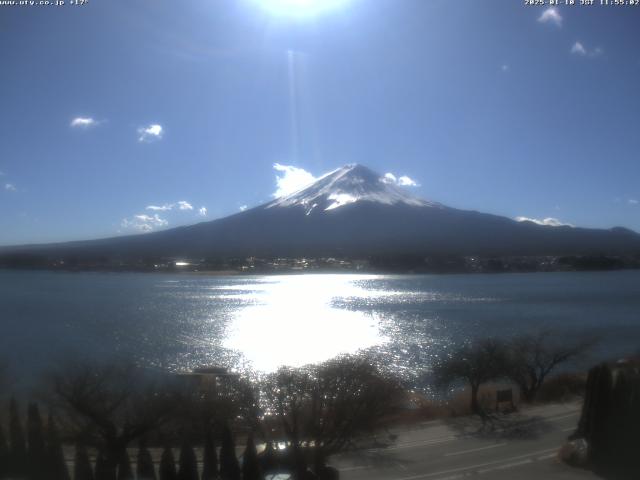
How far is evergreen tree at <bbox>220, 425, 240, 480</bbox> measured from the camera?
13.1 ft

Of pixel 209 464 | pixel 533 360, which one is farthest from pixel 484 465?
pixel 533 360

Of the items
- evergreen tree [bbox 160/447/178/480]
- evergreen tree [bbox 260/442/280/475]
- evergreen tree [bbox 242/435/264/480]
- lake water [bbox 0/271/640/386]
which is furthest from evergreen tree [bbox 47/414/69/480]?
lake water [bbox 0/271/640/386]

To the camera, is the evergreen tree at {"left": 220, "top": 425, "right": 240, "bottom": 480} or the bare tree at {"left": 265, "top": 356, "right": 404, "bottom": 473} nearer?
the evergreen tree at {"left": 220, "top": 425, "right": 240, "bottom": 480}

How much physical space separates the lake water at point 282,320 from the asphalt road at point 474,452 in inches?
176

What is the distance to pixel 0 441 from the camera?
4.17 meters

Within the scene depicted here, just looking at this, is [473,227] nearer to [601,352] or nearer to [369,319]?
[369,319]

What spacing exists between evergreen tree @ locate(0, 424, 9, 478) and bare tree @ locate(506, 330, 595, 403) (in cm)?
574

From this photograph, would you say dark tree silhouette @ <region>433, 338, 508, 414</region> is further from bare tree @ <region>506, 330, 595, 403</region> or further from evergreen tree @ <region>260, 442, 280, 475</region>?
evergreen tree @ <region>260, 442, 280, 475</region>

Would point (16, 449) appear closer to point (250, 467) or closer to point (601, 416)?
point (250, 467)

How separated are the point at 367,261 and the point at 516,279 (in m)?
10.0

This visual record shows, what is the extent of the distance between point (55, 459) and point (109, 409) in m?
0.82

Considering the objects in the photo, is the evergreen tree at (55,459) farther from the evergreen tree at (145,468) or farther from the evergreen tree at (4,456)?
the evergreen tree at (145,468)

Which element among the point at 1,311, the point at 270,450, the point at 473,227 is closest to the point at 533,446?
the point at 270,450

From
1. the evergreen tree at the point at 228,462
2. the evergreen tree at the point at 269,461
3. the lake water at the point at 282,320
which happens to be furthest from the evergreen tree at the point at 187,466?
the lake water at the point at 282,320
